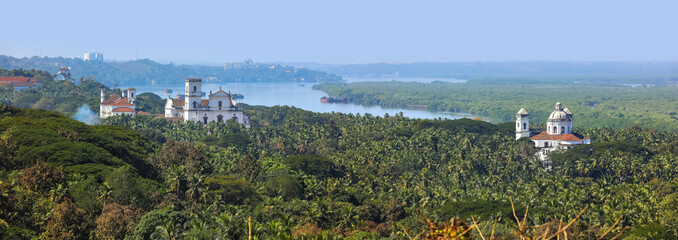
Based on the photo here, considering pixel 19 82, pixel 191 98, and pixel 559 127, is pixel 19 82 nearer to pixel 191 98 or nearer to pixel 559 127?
pixel 191 98

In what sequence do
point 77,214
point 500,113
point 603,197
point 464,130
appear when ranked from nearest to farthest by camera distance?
1. point 77,214
2. point 603,197
3. point 464,130
4. point 500,113

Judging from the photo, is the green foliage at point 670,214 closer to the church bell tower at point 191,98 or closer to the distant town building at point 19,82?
the church bell tower at point 191,98

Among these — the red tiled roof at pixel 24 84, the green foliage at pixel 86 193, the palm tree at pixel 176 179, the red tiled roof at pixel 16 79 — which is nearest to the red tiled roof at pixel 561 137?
the palm tree at pixel 176 179

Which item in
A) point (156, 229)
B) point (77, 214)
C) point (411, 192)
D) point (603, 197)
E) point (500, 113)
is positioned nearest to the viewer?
point (156, 229)

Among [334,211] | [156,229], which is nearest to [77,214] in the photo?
[156,229]

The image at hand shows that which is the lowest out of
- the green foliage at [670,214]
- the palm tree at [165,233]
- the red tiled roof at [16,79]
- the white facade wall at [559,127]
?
the green foliage at [670,214]

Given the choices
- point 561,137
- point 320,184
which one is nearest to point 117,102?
point 561,137

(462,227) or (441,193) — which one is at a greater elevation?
(462,227)

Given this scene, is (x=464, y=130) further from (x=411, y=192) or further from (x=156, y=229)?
(x=156, y=229)
